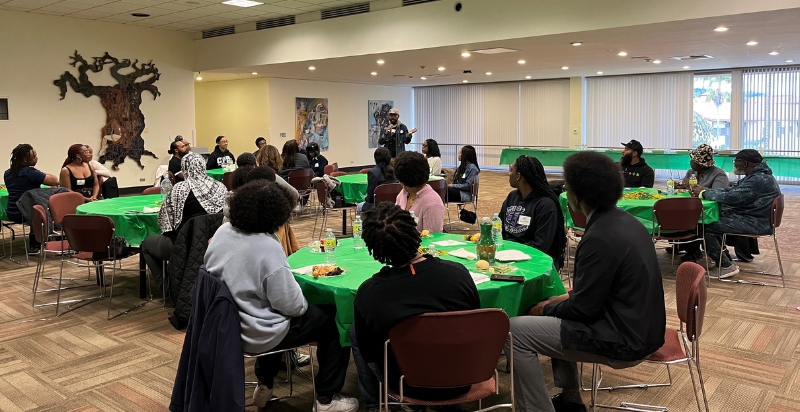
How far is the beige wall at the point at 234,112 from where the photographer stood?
1700cm

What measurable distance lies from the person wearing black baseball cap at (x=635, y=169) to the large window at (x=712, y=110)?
1032 cm

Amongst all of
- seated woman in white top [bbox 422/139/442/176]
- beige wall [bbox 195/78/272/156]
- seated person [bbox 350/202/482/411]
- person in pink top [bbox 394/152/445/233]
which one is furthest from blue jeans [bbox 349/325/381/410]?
beige wall [bbox 195/78/272/156]

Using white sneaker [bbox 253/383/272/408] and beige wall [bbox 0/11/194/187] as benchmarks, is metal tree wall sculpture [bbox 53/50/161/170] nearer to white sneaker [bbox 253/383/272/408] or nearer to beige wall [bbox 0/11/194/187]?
beige wall [bbox 0/11/194/187]

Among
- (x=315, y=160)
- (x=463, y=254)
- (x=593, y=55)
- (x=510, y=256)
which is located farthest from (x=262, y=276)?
(x=593, y=55)

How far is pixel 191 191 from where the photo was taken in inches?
192

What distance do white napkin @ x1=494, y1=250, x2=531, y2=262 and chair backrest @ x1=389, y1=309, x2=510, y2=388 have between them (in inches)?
43.8

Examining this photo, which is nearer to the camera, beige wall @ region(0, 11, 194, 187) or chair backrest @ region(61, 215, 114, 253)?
chair backrest @ region(61, 215, 114, 253)

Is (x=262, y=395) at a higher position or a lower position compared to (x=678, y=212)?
lower

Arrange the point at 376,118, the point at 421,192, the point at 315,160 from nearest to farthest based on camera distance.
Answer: the point at 421,192
the point at 315,160
the point at 376,118

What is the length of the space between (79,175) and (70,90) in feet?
20.2

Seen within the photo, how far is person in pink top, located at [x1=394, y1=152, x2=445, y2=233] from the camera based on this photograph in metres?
4.49

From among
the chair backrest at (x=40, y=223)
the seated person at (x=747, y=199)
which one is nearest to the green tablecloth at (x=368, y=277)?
the chair backrest at (x=40, y=223)

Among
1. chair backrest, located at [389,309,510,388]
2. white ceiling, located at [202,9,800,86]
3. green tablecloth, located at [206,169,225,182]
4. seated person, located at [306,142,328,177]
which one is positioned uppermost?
white ceiling, located at [202,9,800,86]

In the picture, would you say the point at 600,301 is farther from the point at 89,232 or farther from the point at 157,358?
the point at 89,232
